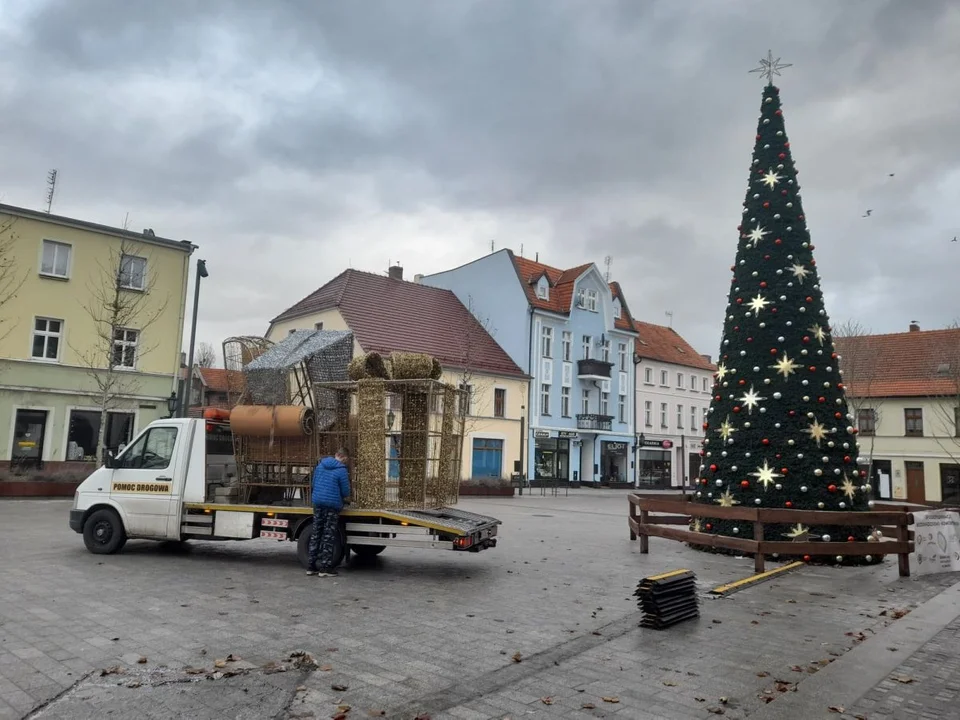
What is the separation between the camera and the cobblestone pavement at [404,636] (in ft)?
16.2

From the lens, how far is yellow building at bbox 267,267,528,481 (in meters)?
37.9

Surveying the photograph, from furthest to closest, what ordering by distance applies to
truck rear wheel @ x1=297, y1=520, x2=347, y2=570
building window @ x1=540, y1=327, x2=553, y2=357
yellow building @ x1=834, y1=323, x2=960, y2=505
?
building window @ x1=540, y1=327, x2=553, y2=357 → yellow building @ x1=834, y1=323, x2=960, y2=505 → truck rear wheel @ x1=297, y1=520, x2=347, y2=570

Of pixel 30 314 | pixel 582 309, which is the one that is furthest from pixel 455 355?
pixel 30 314

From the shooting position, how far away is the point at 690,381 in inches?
2244

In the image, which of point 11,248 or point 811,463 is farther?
point 11,248

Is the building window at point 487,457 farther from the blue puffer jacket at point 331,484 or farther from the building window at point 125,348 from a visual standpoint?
the blue puffer jacket at point 331,484

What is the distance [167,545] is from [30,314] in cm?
1841

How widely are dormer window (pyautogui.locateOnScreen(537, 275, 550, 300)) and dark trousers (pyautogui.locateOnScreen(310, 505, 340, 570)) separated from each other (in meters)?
35.9

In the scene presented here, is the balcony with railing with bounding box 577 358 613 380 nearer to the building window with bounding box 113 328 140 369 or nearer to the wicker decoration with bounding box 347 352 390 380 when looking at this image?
the building window with bounding box 113 328 140 369

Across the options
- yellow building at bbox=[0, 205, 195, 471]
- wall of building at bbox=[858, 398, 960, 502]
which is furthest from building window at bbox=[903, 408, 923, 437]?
yellow building at bbox=[0, 205, 195, 471]

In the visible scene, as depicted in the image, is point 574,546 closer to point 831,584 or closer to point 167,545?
point 831,584

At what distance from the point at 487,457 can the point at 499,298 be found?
10.5 meters

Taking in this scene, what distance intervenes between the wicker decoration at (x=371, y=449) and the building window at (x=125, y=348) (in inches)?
833

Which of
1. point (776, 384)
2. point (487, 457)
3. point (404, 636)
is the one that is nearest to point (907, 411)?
point (487, 457)
